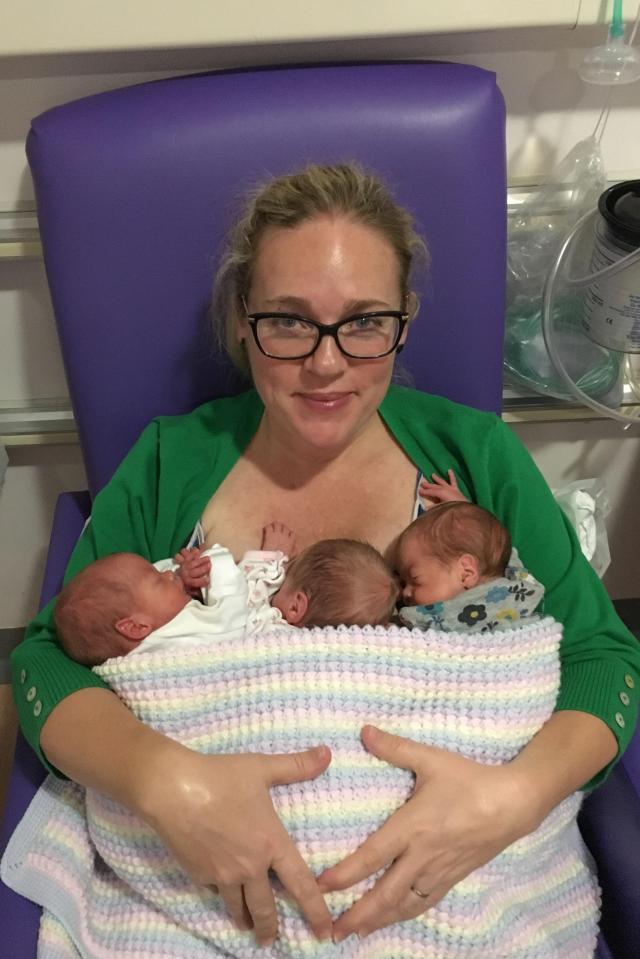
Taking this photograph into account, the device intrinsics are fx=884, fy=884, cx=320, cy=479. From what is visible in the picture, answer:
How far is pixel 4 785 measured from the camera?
6.75 feet

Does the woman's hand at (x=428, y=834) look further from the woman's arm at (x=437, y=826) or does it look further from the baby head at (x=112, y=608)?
the baby head at (x=112, y=608)

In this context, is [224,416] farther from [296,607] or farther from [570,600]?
[570,600]

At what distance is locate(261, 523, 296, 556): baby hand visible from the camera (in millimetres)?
1388

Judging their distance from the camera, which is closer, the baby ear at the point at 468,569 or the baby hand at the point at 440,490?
the baby ear at the point at 468,569

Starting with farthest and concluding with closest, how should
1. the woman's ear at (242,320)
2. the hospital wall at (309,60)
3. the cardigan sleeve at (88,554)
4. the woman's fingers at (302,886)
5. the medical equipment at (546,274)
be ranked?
the medical equipment at (546,274), the hospital wall at (309,60), the woman's ear at (242,320), the cardigan sleeve at (88,554), the woman's fingers at (302,886)

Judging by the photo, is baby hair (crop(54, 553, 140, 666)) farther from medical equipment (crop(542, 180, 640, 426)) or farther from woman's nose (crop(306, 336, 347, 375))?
medical equipment (crop(542, 180, 640, 426))

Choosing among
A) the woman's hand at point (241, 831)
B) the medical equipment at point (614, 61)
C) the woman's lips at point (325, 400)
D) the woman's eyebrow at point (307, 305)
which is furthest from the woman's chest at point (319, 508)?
the medical equipment at point (614, 61)

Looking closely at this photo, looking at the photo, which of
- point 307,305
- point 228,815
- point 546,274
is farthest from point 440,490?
point 228,815

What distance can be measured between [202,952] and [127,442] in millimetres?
798

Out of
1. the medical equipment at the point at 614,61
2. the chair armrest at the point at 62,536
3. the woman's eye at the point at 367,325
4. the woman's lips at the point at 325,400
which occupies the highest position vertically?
the medical equipment at the point at 614,61

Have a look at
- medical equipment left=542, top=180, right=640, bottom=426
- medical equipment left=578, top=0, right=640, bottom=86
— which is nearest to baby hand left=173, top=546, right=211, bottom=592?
medical equipment left=542, top=180, right=640, bottom=426

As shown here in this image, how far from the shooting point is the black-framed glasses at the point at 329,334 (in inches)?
47.6

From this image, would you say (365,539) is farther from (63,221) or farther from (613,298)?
(63,221)

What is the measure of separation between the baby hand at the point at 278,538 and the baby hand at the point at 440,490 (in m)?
0.22
